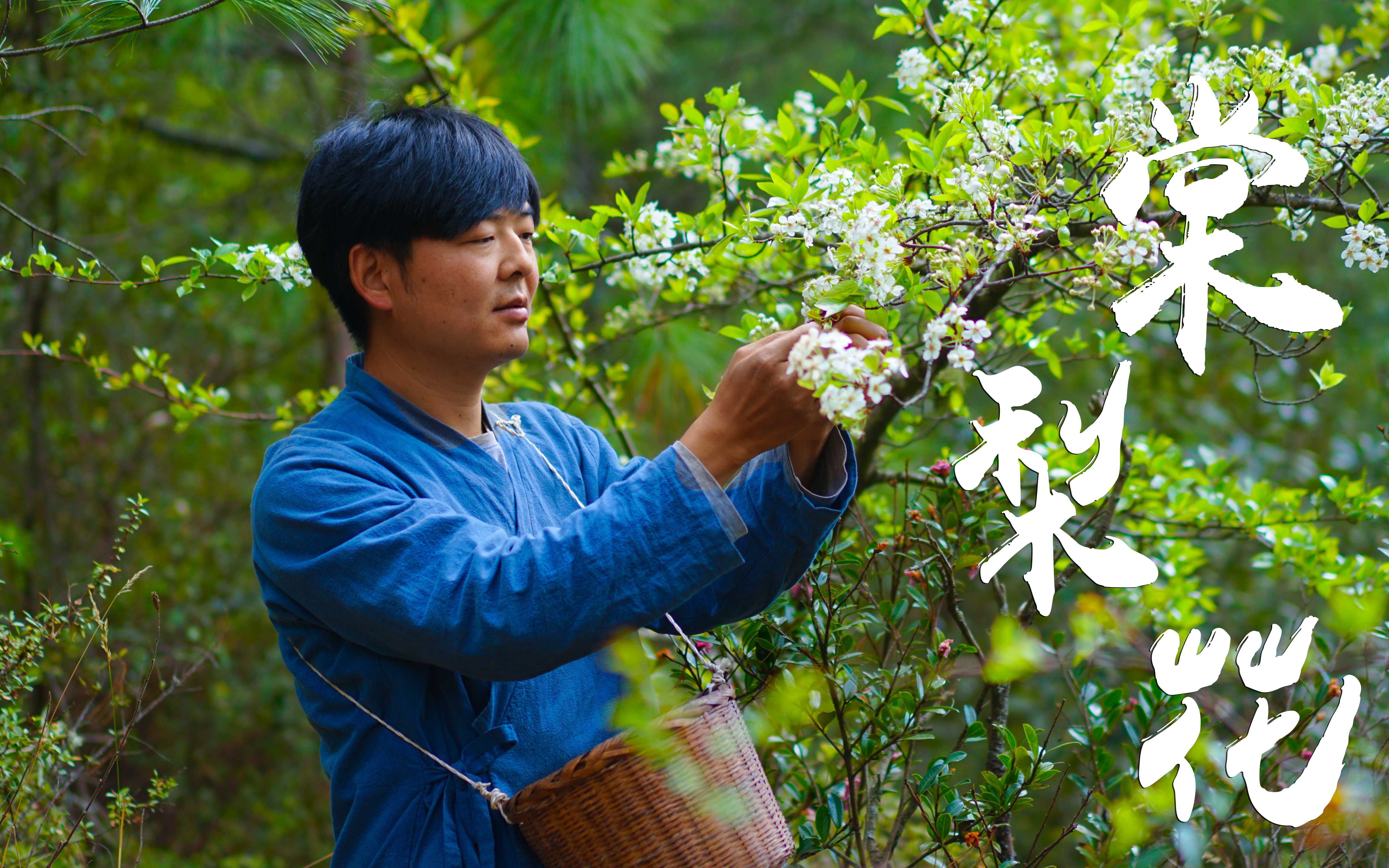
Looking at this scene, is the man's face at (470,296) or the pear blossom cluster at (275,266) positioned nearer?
the man's face at (470,296)

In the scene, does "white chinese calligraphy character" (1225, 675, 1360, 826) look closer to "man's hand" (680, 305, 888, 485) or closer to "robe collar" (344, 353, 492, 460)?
"man's hand" (680, 305, 888, 485)

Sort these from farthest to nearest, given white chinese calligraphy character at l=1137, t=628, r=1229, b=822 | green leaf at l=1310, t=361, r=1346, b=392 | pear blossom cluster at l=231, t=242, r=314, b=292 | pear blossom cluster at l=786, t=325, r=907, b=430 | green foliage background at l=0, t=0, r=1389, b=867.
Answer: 1. green foliage background at l=0, t=0, r=1389, b=867
2. pear blossom cluster at l=231, t=242, r=314, b=292
3. green leaf at l=1310, t=361, r=1346, b=392
4. white chinese calligraphy character at l=1137, t=628, r=1229, b=822
5. pear blossom cluster at l=786, t=325, r=907, b=430

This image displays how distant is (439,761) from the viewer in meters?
1.18

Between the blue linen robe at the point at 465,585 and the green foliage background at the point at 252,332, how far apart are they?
1.46 metres

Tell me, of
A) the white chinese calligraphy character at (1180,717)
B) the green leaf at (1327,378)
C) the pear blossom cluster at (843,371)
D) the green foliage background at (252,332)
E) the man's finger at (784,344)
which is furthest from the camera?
the green foliage background at (252,332)

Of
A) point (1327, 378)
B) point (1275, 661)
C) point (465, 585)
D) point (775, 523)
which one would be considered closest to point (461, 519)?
point (465, 585)

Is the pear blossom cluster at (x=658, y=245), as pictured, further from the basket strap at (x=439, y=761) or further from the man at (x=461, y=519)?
the basket strap at (x=439, y=761)

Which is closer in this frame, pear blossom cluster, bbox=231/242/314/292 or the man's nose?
the man's nose

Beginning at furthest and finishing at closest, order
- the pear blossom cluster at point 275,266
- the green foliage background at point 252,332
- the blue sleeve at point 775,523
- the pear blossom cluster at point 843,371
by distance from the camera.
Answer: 1. the green foliage background at point 252,332
2. the pear blossom cluster at point 275,266
3. the blue sleeve at point 775,523
4. the pear blossom cluster at point 843,371

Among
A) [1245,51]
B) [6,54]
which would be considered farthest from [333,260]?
[1245,51]

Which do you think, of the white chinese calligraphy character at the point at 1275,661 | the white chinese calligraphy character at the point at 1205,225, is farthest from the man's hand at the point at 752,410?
the white chinese calligraphy character at the point at 1275,661

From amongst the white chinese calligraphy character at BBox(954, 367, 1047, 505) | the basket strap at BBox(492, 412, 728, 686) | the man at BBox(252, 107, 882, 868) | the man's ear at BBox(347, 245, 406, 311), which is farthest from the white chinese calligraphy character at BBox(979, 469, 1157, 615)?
the man's ear at BBox(347, 245, 406, 311)

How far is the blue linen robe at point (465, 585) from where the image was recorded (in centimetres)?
109

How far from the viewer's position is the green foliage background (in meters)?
3.35
